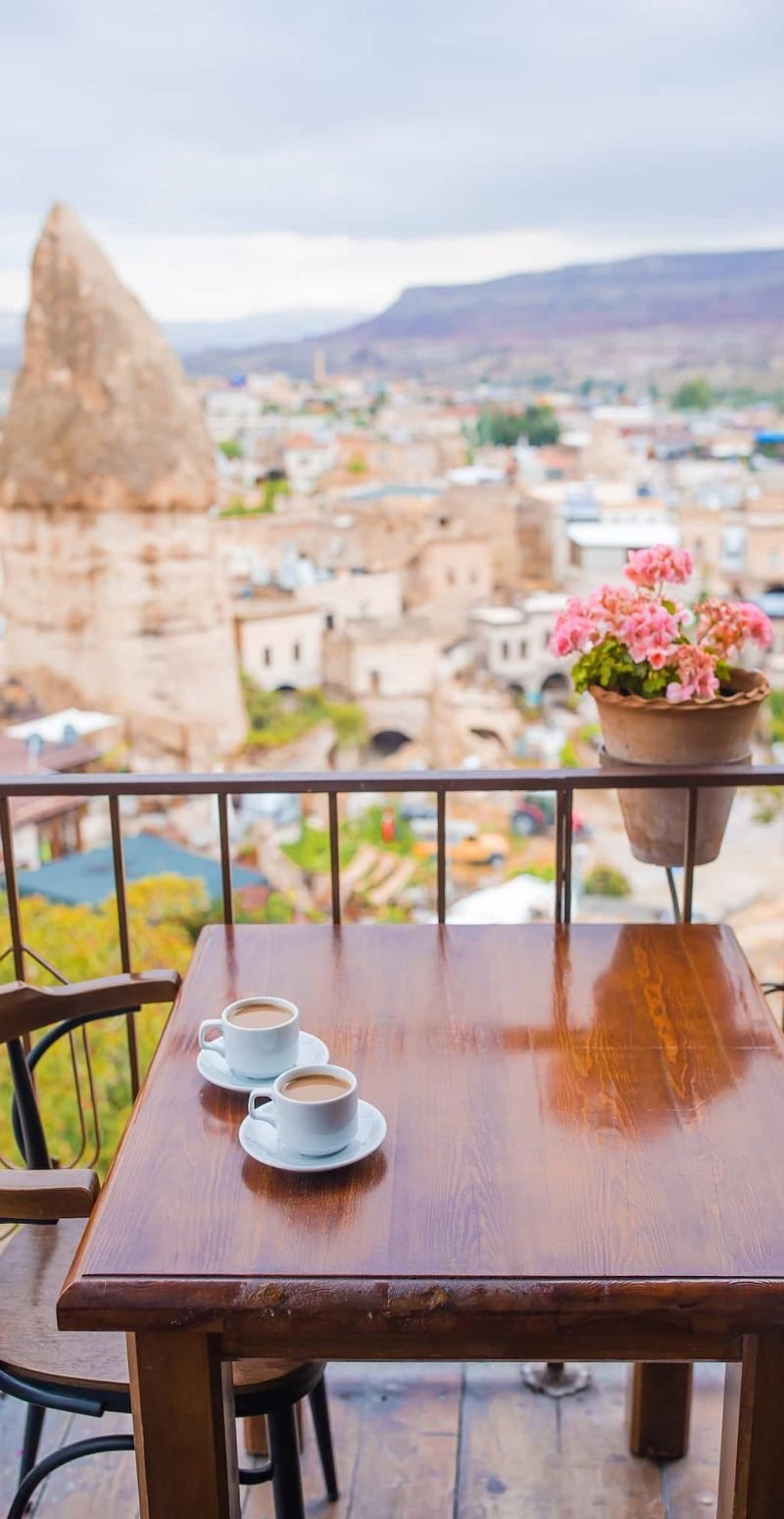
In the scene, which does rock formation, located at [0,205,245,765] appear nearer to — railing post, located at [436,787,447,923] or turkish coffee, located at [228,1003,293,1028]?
railing post, located at [436,787,447,923]

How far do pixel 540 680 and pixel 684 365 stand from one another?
78.2 ft

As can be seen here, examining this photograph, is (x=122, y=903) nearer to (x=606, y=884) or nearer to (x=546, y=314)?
(x=606, y=884)

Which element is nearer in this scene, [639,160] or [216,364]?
[216,364]

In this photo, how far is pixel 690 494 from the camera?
41.2 meters

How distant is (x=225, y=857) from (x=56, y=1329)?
63 centimetres

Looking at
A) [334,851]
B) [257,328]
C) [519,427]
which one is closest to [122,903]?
[334,851]

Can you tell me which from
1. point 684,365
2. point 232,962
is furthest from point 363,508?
point 232,962

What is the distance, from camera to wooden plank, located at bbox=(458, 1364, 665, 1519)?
4.80 feet

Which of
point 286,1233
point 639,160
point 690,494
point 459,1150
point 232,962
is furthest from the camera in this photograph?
point 639,160

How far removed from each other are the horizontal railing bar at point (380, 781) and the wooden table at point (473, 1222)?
0.48 metres

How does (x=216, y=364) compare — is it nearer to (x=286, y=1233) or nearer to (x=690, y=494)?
(x=690, y=494)

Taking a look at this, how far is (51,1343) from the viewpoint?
118 cm

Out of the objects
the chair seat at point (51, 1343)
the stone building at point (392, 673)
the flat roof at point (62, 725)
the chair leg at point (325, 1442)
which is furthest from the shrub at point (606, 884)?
the chair seat at point (51, 1343)

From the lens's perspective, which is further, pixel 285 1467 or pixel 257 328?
pixel 257 328
